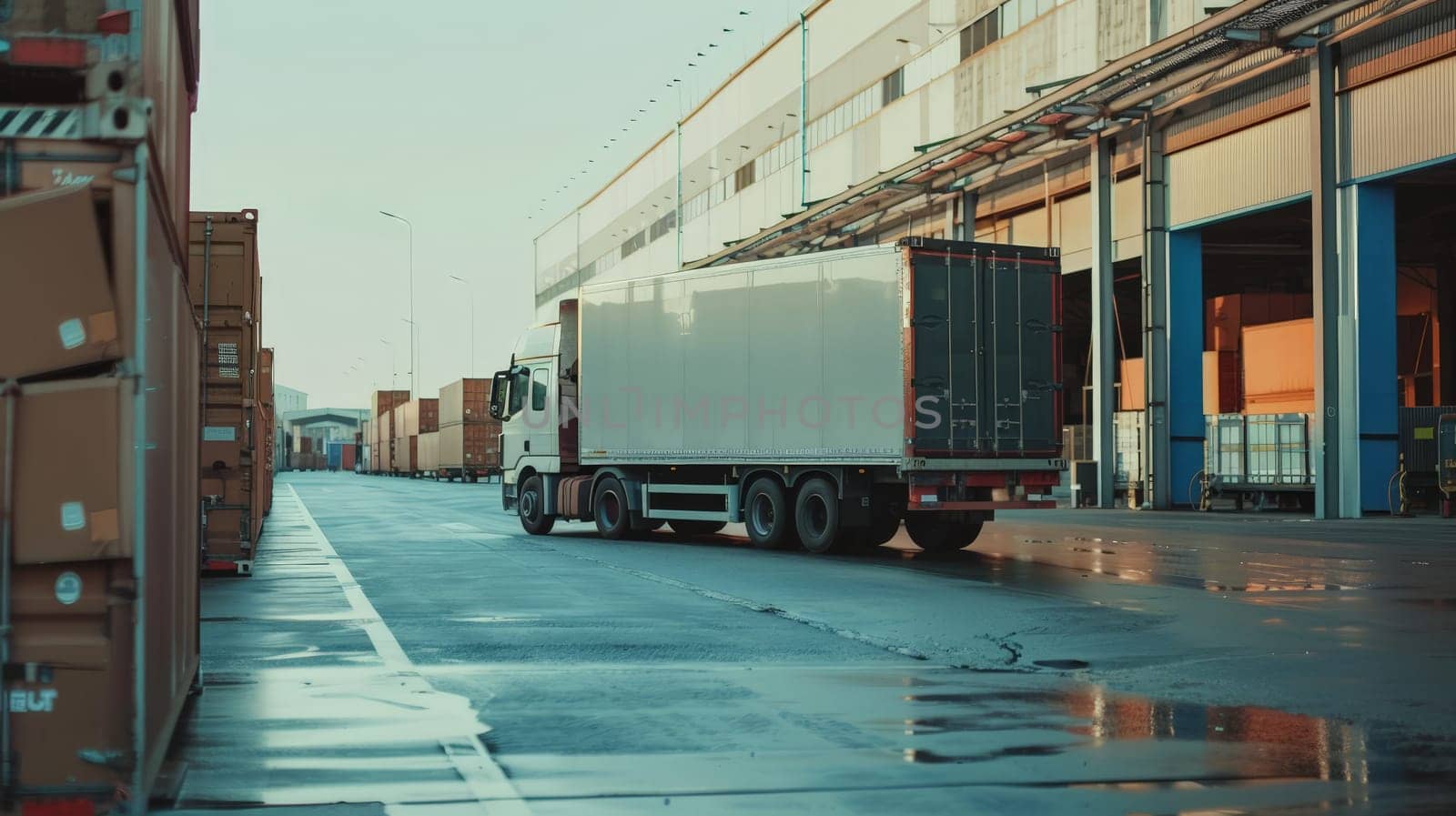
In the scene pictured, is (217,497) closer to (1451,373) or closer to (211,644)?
(211,644)

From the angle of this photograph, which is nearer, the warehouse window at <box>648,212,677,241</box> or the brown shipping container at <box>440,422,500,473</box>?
the warehouse window at <box>648,212,677,241</box>

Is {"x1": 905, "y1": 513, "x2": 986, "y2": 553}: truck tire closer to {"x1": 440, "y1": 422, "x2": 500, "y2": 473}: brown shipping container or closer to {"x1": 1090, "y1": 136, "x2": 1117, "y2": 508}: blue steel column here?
{"x1": 1090, "y1": 136, "x2": 1117, "y2": 508}: blue steel column

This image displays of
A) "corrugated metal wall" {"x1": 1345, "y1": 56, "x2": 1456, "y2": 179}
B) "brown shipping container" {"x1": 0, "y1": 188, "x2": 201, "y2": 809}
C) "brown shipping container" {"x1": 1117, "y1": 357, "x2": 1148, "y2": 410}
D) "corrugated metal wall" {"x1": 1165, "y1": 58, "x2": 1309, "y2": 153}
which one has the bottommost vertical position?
"brown shipping container" {"x1": 0, "y1": 188, "x2": 201, "y2": 809}

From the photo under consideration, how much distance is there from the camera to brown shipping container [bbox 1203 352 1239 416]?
37281 mm

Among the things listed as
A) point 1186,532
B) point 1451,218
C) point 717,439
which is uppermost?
point 1451,218

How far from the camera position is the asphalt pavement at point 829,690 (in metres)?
6.14


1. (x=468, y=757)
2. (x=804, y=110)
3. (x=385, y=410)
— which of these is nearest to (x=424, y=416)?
(x=385, y=410)

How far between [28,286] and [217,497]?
1203 cm

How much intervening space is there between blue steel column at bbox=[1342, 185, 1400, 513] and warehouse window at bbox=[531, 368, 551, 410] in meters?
14.7

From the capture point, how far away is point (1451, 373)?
3872 centimetres

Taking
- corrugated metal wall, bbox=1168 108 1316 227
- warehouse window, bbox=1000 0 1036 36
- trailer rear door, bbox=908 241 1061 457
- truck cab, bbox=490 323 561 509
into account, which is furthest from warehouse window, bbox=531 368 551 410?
warehouse window, bbox=1000 0 1036 36

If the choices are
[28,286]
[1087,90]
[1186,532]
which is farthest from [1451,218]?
[28,286]

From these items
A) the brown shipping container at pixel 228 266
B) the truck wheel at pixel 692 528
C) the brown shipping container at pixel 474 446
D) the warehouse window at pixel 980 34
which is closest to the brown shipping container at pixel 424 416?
the brown shipping container at pixel 474 446

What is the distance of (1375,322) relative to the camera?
28453 mm
